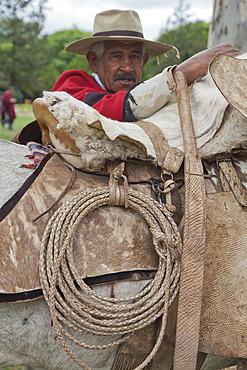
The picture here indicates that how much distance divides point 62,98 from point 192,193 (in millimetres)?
541

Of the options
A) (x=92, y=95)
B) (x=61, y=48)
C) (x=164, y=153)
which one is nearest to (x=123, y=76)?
(x=92, y=95)

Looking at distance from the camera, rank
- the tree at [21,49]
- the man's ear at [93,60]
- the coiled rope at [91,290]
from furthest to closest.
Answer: the tree at [21,49]
the man's ear at [93,60]
the coiled rope at [91,290]

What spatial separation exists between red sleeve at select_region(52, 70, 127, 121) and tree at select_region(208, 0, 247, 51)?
8.52 feet

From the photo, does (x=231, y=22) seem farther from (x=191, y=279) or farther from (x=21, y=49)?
(x=21, y=49)

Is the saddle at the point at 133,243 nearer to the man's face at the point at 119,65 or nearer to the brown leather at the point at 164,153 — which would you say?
the brown leather at the point at 164,153

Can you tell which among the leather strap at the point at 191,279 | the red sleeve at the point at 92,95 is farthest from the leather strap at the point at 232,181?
the red sleeve at the point at 92,95

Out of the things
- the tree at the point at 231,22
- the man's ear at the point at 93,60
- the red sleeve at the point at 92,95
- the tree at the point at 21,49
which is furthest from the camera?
the tree at the point at 21,49

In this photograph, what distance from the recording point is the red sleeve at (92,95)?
4.97 ft

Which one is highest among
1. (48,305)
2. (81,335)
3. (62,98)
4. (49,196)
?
(62,98)

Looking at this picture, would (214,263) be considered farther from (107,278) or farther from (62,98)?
(62,98)

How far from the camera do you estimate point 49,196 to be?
1184 mm

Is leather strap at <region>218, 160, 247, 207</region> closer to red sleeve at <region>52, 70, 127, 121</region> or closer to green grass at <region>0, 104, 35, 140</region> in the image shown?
red sleeve at <region>52, 70, 127, 121</region>

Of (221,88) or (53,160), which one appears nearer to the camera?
(221,88)

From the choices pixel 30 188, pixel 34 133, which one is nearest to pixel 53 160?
pixel 30 188
